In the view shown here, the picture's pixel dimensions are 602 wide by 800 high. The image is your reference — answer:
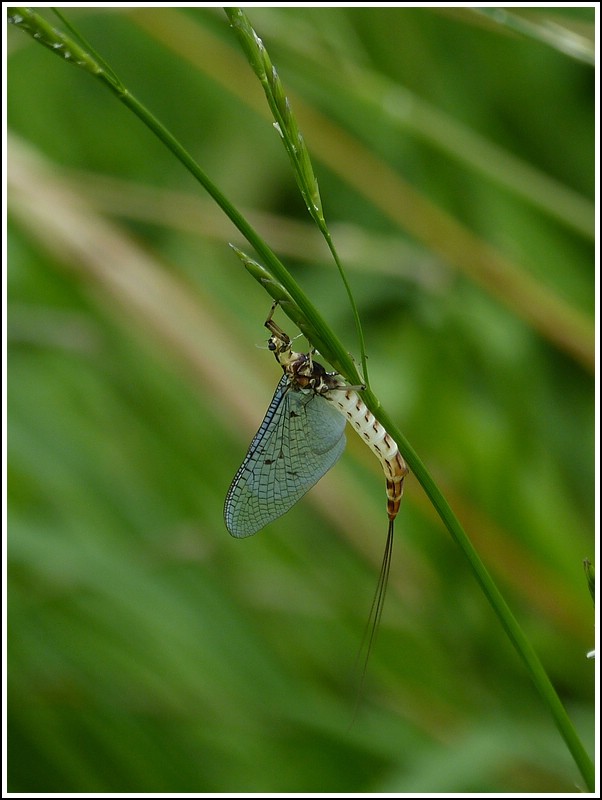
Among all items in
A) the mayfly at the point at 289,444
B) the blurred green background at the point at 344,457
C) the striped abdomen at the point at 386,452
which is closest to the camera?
the striped abdomen at the point at 386,452

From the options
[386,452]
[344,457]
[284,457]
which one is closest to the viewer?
[386,452]

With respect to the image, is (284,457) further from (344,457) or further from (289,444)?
(344,457)

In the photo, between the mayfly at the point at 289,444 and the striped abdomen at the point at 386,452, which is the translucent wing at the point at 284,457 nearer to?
the mayfly at the point at 289,444

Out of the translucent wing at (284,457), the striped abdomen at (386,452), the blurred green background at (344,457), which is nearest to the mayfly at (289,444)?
the translucent wing at (284,457)

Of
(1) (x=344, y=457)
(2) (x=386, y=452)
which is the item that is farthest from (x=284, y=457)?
(1) (x=344, y=457)

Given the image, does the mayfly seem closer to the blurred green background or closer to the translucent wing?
the translucent wing

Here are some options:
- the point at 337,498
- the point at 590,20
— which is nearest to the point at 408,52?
the point at 590,20

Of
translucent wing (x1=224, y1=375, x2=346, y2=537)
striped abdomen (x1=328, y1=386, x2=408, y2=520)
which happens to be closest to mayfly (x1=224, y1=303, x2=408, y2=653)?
translucent wing (x1=224, y1=375, x2=346, y2=537)
